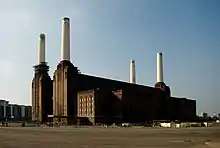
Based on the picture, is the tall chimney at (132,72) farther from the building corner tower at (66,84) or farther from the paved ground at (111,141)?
the paved ground at (111,141)

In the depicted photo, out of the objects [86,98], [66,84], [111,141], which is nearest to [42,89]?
[66,84]

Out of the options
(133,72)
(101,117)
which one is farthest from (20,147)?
(133,72)

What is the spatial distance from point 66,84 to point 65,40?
16.1 m

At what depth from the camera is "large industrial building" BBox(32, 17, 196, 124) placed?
401 ft

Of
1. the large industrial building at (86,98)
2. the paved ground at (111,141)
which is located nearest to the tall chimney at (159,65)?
the large industrial building at (86,98)

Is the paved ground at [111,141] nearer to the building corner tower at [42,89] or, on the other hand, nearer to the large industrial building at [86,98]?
Result: the large industrial building at [86,98]

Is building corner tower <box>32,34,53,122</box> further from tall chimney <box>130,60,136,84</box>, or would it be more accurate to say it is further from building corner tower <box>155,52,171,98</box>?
building corner tower <box>155,52,171,98</box>

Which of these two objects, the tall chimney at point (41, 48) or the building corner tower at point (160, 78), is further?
the building corner tower at point (160, 78)

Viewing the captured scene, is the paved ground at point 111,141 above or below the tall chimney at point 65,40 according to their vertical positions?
below

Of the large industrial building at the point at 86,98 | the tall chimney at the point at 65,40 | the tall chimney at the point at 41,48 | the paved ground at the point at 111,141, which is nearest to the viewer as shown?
the paved ground at the point at 111,141

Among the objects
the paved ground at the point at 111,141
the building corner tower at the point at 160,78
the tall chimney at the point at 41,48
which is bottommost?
the paved ground at the point at 111,141

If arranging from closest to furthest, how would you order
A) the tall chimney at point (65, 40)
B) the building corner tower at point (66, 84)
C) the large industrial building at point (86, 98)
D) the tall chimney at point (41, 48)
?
1. the large industrial building at point (86, 98)
2. the tall chimney at point (65, 40)
3. the building corner tower at point (66, 84)
4. the tall chimney at point (41, 48)

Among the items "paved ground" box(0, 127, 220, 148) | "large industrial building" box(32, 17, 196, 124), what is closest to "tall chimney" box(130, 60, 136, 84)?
"large industrial building" box(32, 17, 196, 124)

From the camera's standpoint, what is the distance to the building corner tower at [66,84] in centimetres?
12519
